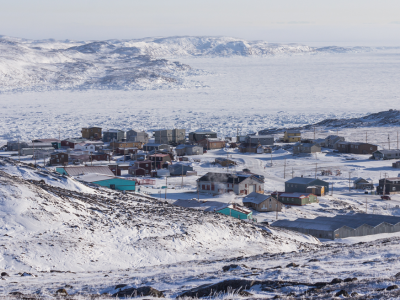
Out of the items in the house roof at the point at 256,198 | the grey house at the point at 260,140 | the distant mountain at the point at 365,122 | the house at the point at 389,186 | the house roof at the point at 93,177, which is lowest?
the house at the point at 389,186

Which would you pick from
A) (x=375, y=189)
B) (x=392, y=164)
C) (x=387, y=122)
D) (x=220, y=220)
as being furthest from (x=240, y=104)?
(x=220, y=220)

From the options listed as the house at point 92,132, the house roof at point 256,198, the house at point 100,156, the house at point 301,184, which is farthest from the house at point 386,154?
the house at point 92,132

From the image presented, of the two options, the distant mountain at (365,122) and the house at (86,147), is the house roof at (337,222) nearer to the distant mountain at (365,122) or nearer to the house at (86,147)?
the house at (86,147)

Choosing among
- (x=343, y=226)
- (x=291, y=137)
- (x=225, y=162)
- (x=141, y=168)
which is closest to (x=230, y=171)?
(x=225, y=162)

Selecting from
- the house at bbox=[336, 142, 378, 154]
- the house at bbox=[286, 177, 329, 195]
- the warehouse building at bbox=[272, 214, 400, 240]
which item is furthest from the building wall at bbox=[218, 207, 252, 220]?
the house at bbox=[336, 142, 378, 154]

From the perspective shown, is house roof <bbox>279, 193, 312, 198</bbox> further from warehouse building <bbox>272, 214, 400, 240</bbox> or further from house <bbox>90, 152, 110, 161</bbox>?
house <bbox>90, 152, 110, 161</bbox>

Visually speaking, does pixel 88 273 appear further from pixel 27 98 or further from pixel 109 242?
pixel 27 98
